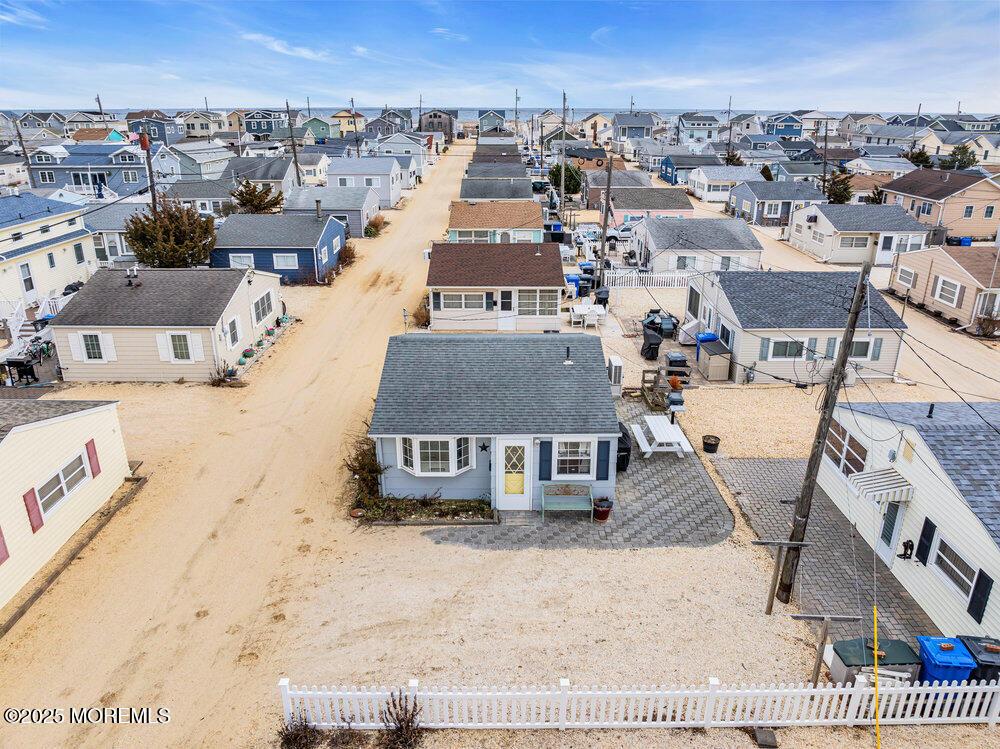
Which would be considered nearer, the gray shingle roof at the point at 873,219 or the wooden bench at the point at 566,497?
the wooden bench at the point at 566,497

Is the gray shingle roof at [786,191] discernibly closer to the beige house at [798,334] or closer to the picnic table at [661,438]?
the beige house at [798,334]

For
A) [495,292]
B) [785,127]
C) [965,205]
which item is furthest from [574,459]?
[785,127]

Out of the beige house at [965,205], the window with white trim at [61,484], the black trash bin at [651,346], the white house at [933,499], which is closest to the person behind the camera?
the white house at [933,499]

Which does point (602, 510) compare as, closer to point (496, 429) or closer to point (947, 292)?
point (496, 429)

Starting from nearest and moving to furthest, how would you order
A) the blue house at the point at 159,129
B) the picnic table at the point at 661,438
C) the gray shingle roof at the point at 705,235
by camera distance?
the picnic table at the point at 661,438 → the gray shingle roof at the point at 705,235 → the blue house at the point at 159,129

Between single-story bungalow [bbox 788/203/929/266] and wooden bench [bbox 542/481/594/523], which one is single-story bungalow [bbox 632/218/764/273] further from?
wooden bench [bbox 542/481/594/523]

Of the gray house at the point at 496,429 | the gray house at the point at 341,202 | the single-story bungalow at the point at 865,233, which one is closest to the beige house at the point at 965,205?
the single-story bungalow at the point at 865,233
